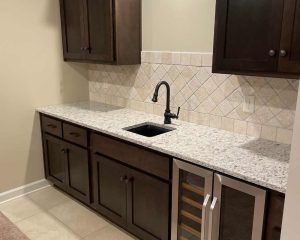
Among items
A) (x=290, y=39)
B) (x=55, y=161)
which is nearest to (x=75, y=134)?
(x=55, y=161)

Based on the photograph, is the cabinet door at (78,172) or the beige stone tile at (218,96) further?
the cabinet door at (78,172)

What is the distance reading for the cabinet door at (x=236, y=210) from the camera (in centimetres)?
148

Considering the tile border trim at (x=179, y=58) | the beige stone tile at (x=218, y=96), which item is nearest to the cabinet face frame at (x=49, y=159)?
the tile border trim at (x=179, y=58)

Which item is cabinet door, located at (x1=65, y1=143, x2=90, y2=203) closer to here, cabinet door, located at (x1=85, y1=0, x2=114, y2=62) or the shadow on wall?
the shadow on wall

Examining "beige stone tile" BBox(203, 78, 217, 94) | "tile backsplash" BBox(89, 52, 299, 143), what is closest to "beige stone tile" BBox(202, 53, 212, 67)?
"tile backsplash" BBox(89, 52, 299, 143)

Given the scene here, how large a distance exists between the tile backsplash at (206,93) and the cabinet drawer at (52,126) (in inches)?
25.6

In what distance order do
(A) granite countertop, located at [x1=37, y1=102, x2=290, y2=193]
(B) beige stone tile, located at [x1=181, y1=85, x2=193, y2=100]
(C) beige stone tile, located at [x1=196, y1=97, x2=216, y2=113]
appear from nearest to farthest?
(A) granite countertop, located at [x1=37, y1=102, x2=290, y2=193] → (C) beige stone tile, located at [x1=196, y1=97, x2=216, y2=113] → (B) beige stone tile, located at [x1=181, y1=85, x2=193, y2=100]

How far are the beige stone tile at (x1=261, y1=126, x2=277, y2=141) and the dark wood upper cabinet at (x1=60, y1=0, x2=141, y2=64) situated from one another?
4.27ft

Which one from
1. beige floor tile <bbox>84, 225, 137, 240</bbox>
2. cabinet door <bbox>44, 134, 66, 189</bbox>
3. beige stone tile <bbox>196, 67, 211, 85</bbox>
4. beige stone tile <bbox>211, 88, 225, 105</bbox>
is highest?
beige stone tile <bbox>196, 67, 211, 85</bbox>

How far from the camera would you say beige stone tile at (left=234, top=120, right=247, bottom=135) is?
215 cm

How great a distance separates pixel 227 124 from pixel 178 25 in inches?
36.5

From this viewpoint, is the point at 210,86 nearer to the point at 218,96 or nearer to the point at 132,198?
the point at 218,96

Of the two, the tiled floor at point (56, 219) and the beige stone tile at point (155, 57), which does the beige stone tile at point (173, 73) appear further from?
the tiled floor at point (56, 219)

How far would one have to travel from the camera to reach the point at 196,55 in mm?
2311
